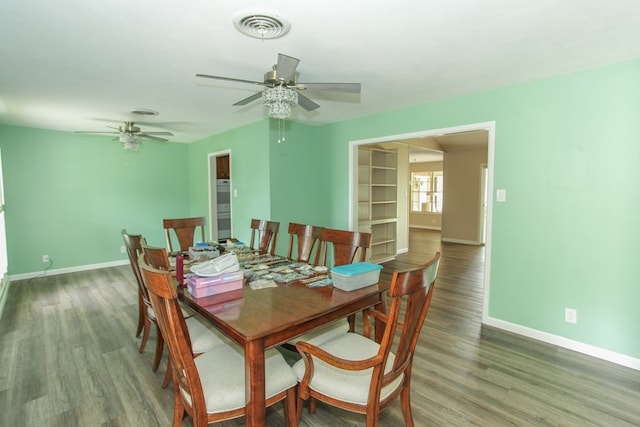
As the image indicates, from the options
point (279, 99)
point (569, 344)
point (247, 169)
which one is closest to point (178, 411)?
point (279, 99)

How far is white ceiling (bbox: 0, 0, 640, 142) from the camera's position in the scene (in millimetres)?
1668

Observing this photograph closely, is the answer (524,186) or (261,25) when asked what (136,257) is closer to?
(261,25)

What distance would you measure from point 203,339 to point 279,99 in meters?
1.59

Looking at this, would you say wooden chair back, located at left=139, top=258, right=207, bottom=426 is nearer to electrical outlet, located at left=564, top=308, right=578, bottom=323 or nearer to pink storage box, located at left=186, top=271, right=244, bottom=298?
pink storage box, located at left=186, top=271, right=244, bottom=298

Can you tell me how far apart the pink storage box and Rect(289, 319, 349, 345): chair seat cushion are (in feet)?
1.65

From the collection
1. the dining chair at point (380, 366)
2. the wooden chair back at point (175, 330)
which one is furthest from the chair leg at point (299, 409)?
the wooden chair back at point (175, 330)

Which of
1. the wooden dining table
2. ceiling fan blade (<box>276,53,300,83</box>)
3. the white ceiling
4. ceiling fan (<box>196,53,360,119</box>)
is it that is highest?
the white ceiling

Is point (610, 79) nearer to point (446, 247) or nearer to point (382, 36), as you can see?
point (382, 36)

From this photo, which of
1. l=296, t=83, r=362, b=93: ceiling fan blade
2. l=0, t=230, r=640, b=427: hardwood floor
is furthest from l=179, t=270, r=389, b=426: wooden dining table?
l=296, t=83, r=362, b=93: ceiling fan blade

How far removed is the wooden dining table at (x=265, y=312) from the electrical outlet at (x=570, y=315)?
1901 millimetres

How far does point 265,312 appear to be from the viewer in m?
1.51

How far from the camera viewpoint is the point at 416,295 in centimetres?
131

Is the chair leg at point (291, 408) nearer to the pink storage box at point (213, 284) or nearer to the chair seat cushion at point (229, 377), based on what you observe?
the chair seat cushion at point (229, 377)

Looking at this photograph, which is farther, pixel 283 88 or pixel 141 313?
pixel 141 313
